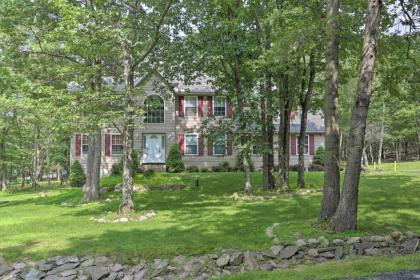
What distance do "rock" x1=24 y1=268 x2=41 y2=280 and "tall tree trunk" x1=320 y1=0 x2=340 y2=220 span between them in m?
6.28

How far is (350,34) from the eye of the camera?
42.1 feet

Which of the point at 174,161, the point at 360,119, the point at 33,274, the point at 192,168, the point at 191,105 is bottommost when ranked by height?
the point at 33,274

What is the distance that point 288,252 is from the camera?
898 cm

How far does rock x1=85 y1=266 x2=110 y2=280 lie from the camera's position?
8.67 m

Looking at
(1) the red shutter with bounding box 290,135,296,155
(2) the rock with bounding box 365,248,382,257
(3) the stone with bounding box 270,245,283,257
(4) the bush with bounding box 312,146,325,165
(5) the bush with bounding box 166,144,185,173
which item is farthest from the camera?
(1) the red shutter with bounding box 290,135,296,155

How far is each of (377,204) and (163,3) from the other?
→ 353 inches

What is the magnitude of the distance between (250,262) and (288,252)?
889 millimetres

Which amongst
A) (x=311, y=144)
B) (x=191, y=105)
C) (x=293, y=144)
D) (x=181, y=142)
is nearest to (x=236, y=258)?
(x=181, y=142)

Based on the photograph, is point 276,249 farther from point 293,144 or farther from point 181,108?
point 293,144

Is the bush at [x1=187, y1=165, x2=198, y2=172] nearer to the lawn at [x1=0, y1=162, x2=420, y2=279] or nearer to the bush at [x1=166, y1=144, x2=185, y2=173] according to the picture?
the bush at [x1=166, y1=144, x2=185, y2=173]

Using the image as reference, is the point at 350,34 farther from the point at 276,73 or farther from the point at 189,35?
the point at 189,35

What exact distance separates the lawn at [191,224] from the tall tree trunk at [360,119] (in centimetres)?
60

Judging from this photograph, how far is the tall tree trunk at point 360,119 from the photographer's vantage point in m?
9.37

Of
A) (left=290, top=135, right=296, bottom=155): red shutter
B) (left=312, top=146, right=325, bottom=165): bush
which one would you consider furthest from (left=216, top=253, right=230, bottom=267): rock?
(left=290, top=135, right=296, bottom=155): red shutter
